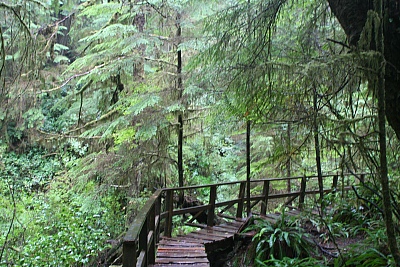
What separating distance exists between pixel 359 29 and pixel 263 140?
677 cm

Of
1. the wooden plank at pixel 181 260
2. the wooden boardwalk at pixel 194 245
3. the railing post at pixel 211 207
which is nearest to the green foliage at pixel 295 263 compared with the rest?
the wooden plank at pixel 181 260

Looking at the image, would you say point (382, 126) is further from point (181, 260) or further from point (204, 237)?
point (204, 237)

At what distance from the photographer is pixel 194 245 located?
225 inches

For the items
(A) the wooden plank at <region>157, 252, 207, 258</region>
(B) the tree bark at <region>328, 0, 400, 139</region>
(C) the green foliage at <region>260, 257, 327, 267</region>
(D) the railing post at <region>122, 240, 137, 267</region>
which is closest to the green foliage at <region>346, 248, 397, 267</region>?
(C) the green foliage at <region>260, 257, 327, 267</region>

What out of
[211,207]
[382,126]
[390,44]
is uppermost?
[390,44]

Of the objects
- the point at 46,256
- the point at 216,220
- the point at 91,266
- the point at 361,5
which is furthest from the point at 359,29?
the point at 91,266

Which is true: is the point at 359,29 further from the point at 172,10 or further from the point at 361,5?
the point at 172,10

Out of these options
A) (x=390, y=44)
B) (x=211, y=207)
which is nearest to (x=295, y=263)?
(x=211, y=207)

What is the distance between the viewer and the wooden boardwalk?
188 inches

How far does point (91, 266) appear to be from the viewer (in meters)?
7.72

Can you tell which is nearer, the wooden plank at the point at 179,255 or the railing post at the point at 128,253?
the railing post at the point at 128,253

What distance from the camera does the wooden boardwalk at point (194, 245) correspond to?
4770 millimetres

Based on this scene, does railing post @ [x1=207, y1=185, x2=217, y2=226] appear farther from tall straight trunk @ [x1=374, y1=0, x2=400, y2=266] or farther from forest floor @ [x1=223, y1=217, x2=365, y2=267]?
tall straight trunk @ [x1=374, y1=0, x2=400, y2=266]

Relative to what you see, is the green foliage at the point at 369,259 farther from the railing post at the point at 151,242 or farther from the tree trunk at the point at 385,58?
the railing post at the point at 151,242
